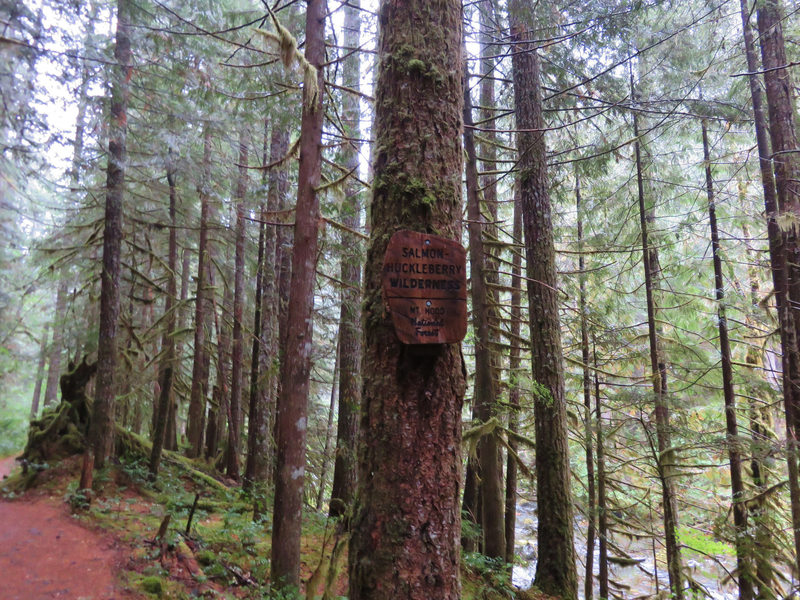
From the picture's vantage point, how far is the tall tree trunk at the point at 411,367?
244cm

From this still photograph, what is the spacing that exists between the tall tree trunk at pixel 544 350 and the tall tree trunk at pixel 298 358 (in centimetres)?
320

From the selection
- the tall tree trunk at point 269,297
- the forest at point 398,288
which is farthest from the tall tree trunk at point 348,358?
the tall tree trunk at point 269,297

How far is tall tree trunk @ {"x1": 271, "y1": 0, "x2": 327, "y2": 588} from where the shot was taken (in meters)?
5.79

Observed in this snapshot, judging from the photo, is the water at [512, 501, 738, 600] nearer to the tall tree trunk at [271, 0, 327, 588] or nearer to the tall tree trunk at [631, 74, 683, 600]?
the tall tree trunk at [631, 74, 683, 600]

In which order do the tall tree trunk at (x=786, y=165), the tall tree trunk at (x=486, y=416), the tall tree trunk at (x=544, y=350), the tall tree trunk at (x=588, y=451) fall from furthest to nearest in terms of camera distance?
1. the tall tree trunk at (x=588, y=451)
2. the tall tree trunk at (x=786, y=165)
3. the tall tree trunk at (x=486, y=416)
4. the tall tree trunk at (x=544, y=350)

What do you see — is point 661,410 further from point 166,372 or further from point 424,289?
point 166,372

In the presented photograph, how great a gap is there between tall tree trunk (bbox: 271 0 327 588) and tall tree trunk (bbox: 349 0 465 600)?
3.13 meters

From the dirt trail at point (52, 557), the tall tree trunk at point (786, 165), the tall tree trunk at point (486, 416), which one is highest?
the tall tree trunk at point (786, 165)

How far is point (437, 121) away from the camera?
2865 mm

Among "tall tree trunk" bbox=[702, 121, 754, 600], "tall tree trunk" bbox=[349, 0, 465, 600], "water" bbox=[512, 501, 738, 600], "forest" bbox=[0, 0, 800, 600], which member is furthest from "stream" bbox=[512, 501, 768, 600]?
"tall tree trunk" bbox=[349, 0, 465, 600]

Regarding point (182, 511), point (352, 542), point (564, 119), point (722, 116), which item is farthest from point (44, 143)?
point (722, 116)

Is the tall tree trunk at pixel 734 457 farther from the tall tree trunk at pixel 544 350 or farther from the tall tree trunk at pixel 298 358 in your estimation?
the tall tree trunk at pixel 298 358

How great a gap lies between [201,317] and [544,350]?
8.03 metres

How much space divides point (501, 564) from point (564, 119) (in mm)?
9104
